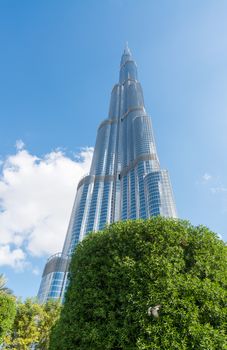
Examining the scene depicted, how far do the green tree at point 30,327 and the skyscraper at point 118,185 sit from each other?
77907 mm

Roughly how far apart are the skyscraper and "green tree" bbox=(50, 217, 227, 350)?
92307 millimetres

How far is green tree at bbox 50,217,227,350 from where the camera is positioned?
20.4 feet


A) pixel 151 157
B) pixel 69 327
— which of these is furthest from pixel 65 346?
pixel 151 157

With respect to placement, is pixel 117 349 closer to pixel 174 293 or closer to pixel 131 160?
pixel 174 293

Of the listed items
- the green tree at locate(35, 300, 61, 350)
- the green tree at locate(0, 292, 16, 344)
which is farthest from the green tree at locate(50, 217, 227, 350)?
the green tree at locate(35, 300, 61, 350)

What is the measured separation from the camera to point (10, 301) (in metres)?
17.2

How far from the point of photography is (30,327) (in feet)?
60.6

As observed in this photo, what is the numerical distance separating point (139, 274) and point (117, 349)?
1.97 meters

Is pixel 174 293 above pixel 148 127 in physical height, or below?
below

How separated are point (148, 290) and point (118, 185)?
141 m

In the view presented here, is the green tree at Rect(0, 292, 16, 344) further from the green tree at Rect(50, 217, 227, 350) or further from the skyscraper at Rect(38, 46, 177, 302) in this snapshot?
the skyscraper at Rect(38, 46, 177, 302)

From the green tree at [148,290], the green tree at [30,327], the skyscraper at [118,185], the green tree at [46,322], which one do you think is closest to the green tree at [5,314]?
the green tree at [30,327]

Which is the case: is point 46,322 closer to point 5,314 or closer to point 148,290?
point 5,314

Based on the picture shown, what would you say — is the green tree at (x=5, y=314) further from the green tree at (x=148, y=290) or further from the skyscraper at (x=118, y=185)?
the skyscraper at (x=118, y=185)
